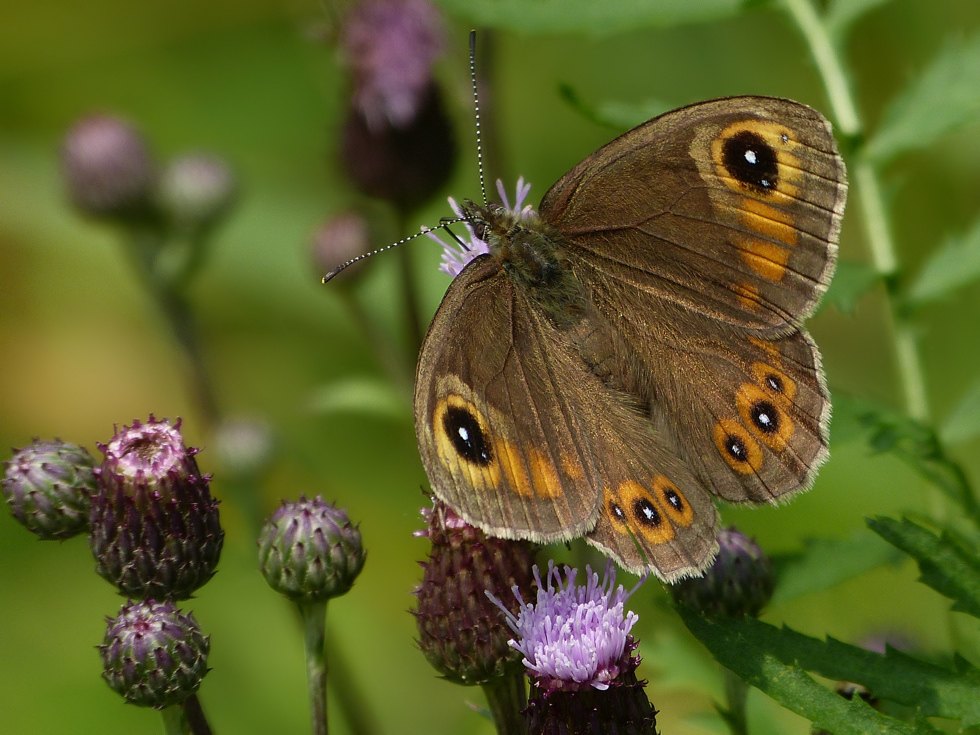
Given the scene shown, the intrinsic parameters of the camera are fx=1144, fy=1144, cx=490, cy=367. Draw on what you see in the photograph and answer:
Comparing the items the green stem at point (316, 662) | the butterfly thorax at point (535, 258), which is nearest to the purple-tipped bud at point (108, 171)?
the butterfly thorax at point (535, 258)

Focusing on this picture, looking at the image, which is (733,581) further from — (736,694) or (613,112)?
(613,112)

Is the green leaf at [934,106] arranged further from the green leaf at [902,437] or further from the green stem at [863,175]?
the green leaf at [902,437]

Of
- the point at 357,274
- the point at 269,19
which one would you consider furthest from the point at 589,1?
the point at 269,19

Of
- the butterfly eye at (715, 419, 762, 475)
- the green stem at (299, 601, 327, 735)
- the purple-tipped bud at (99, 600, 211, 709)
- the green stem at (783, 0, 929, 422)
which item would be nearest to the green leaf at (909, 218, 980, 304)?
the green stem at (783, 0, 929, 422)

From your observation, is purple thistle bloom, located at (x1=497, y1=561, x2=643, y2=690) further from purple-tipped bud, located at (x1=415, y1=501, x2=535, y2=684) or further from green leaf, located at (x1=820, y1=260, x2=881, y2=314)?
green leaf, located at (x1=820, y1=260, x2=881, y2=314)

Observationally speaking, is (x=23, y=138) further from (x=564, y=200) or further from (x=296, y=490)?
(x=564, y=200)

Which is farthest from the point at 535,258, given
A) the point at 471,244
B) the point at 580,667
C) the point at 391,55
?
the point at 391,55
